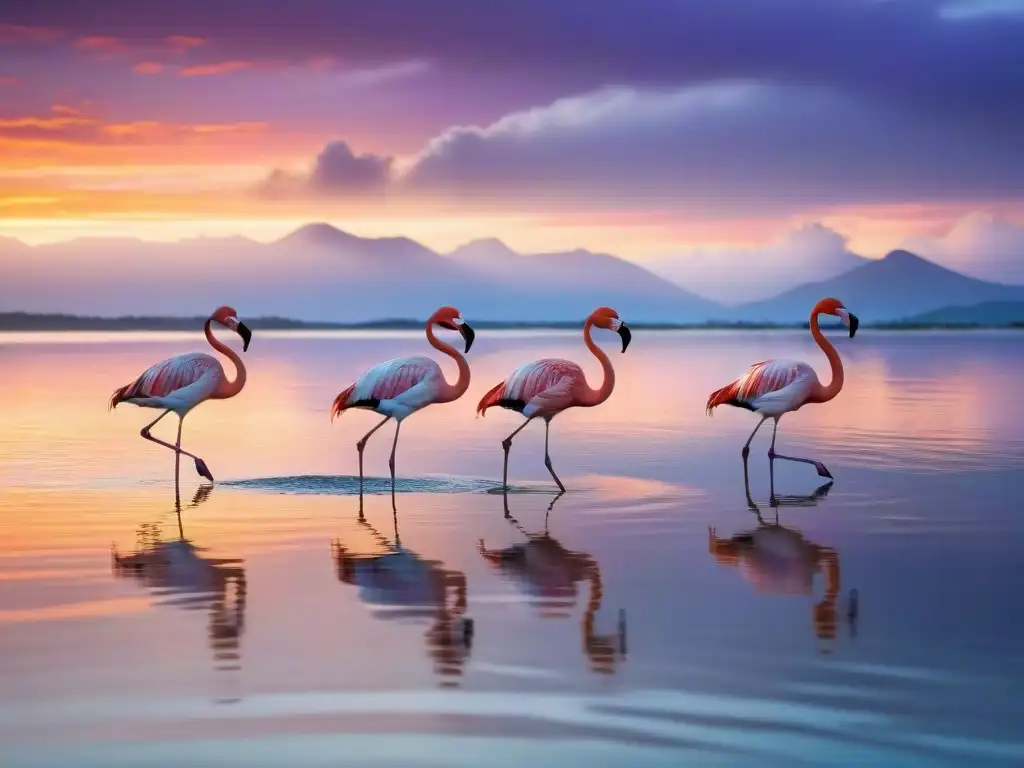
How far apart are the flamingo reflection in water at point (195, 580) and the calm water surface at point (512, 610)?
0.03m

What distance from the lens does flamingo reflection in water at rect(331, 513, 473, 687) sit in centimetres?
693

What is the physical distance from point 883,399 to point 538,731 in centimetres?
2058

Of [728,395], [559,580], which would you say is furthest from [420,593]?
[728,395]

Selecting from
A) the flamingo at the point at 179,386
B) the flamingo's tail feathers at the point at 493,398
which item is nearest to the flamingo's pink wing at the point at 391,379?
the flamingo's tail feathers at the point at 493,398

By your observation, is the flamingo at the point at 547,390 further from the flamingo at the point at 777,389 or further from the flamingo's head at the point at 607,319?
the flamingo at the point at 777,389

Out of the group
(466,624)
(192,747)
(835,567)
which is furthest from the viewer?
(835,567)

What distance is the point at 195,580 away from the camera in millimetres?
8711

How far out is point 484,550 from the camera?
9.85 meters

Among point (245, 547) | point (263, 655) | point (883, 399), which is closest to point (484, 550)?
point (245, 547)

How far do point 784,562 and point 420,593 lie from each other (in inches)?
102

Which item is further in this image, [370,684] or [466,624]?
[466,624]

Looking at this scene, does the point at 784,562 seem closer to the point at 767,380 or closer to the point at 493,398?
the point at 493,398

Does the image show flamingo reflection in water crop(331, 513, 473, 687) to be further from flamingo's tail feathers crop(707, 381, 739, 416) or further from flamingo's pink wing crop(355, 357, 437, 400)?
flamingo's tail feathers crop(707, 381, 739, 416)

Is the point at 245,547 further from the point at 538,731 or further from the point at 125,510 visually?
the point at 538,731
